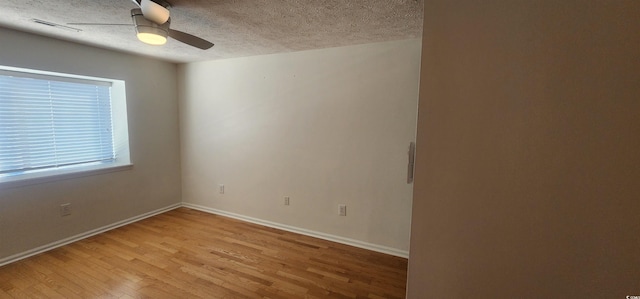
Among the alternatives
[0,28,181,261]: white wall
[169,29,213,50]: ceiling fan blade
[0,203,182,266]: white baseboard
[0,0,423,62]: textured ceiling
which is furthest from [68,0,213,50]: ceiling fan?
[0,203,182,266]: white baseboard

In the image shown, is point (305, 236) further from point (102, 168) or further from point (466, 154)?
point (102, 168)

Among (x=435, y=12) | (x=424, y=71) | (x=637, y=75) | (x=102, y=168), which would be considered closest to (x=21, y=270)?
(x=102, y=168)

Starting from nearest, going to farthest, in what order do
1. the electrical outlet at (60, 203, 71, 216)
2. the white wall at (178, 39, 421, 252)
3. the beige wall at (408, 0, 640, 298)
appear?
the beige wall at (408, 0, 640, 298) < the white wall at (178, 39, 421, 252) < the electrical outlet at (60, 203, 71, 216)

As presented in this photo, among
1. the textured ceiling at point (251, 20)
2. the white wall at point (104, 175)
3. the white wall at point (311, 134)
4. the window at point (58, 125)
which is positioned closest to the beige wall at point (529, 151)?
the textured ceiling at point (251, 20)

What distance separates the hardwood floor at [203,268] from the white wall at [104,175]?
25cm

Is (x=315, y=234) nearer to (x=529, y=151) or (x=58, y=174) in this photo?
(x=529, y=151)

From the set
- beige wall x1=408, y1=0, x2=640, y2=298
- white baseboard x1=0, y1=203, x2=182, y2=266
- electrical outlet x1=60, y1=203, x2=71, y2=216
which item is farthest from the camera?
electrical outlet x1=60, y1=203, x2=71, y2=216

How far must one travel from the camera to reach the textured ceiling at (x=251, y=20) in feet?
5.33

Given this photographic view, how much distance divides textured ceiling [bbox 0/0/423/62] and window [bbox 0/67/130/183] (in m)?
0.58

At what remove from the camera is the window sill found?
2.25 meters

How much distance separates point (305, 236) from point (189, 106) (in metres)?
2.55

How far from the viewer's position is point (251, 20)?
1885 mm

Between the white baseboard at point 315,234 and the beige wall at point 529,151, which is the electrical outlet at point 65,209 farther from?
the beige wall at point 529,151

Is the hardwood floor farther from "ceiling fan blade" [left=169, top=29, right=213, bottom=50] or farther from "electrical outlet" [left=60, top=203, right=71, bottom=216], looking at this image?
"ceiling fan blade" [left=169, top=29, right=213, bottom=50]
